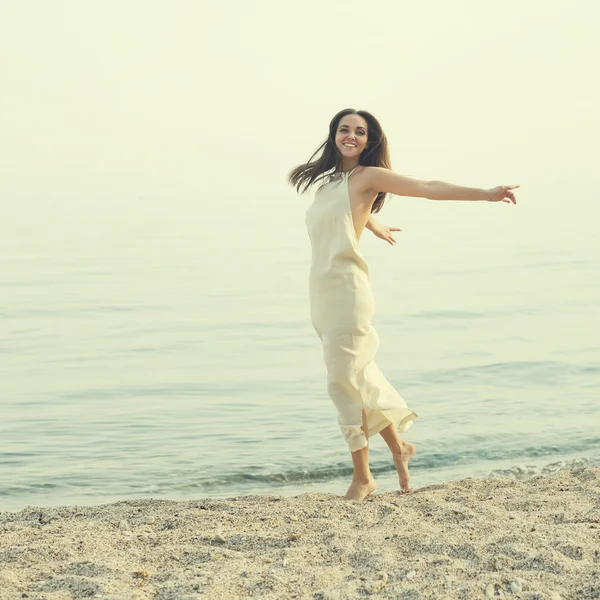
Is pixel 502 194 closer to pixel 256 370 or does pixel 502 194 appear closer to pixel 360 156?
pixel 360 156

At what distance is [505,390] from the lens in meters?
10.5

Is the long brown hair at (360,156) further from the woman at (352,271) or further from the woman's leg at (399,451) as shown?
the woman's leg at (399,451)

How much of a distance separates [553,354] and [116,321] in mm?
6877

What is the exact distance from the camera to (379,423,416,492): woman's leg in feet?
20.2

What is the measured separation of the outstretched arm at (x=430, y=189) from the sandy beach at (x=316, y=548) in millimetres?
1619

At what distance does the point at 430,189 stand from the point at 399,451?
162 centimetres

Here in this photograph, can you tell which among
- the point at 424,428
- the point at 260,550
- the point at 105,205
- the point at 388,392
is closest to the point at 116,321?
the point at 424,428

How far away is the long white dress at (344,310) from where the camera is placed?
581cm

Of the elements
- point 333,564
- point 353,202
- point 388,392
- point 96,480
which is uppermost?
point 353,202

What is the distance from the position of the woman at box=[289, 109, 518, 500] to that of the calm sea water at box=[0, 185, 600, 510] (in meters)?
1.45

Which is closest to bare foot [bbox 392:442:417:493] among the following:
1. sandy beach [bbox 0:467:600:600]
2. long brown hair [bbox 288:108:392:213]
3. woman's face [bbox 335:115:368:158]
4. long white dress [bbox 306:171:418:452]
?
sandy beach [bbox 0:467:600:600]

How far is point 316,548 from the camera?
15.2 feet

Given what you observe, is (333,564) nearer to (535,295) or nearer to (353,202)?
(353,202)

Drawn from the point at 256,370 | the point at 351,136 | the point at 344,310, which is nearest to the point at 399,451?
the point at 344,310
